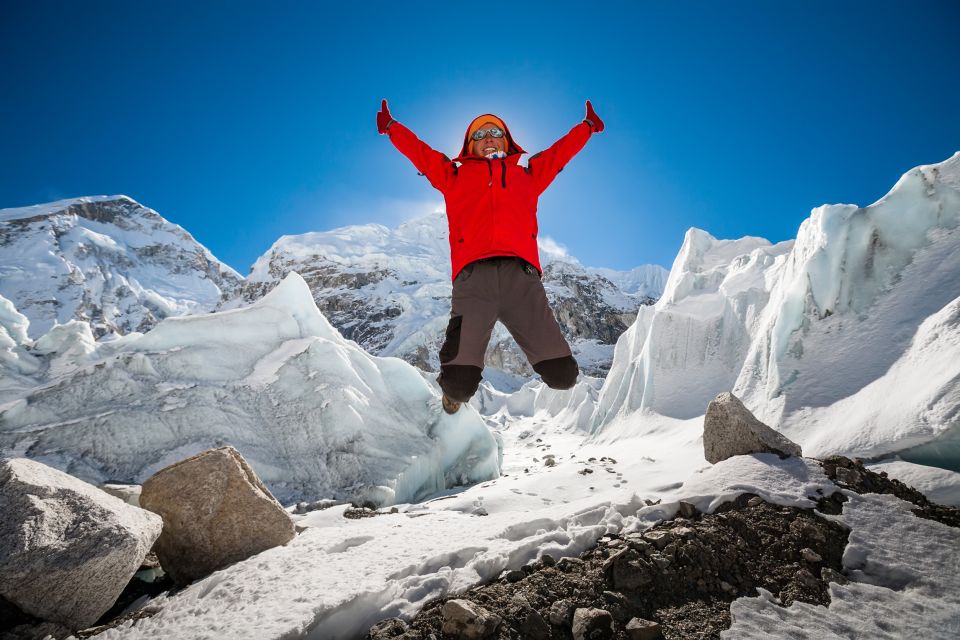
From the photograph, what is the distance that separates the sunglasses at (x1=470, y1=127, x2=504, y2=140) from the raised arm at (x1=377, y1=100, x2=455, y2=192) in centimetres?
36

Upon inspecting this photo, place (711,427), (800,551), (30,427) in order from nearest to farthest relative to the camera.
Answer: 1. (800,551)
2. (711,427)
3. (30,427)

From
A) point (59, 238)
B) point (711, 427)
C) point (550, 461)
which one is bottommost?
point (550, 461)

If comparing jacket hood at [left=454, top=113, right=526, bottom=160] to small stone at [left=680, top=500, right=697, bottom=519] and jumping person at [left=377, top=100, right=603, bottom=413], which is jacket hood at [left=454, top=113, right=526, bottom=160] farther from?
small stone at [left=680, top=500, right=697, bottom=519]

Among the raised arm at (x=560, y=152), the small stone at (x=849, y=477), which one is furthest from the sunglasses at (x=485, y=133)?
the small stone at (x=849, y=477)

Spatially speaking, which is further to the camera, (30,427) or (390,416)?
(390,416)

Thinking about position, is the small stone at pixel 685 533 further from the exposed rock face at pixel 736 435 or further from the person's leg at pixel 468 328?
the exposed rock face at pixel 736 435

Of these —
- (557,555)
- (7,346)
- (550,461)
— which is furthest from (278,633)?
(7,346)

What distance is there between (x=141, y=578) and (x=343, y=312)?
83563 mm

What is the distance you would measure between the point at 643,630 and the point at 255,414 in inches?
307

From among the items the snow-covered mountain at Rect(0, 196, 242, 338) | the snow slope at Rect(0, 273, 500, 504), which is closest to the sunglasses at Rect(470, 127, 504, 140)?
the snow slope at Rect(0, 273, 500, 504)

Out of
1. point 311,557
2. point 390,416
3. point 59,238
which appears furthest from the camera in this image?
point 59,238

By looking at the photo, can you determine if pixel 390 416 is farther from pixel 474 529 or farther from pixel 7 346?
pixel 7 346

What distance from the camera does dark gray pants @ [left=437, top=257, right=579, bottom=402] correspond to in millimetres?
3307

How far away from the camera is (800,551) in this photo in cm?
268
